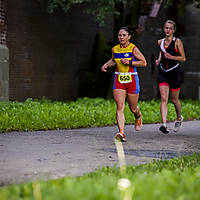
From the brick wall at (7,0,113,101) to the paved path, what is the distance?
27.7 ft

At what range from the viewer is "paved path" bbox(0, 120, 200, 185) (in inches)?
211

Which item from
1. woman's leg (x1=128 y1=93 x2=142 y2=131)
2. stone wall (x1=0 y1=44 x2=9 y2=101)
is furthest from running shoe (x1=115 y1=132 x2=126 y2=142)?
stone wall (x1=0 y1=44 x2=9 y2=101)

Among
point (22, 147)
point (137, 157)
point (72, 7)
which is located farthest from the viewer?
point (72, 7)

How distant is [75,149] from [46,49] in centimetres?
1241

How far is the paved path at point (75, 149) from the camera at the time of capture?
5.36m

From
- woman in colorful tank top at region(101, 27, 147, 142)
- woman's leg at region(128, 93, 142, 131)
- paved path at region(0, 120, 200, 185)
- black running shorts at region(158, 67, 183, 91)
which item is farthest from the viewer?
black running shorts at region(158, 67, 183, 91)

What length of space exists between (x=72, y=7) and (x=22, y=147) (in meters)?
13.5

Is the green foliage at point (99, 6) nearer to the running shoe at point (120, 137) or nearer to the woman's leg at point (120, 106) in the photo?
the woman's leg at point (120, 106)

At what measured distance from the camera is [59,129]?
9984mm

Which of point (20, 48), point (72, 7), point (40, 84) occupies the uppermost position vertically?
point (72, 7)

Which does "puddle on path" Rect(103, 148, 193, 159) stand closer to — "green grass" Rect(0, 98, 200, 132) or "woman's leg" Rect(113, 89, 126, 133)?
"woman's leg" Rect(113, 89, 126, 133)

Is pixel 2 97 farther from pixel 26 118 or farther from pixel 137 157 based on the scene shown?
pixel 137 157

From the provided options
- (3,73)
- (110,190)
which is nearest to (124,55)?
(110,190)

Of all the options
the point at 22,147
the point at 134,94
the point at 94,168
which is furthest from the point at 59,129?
the point at 94,168
